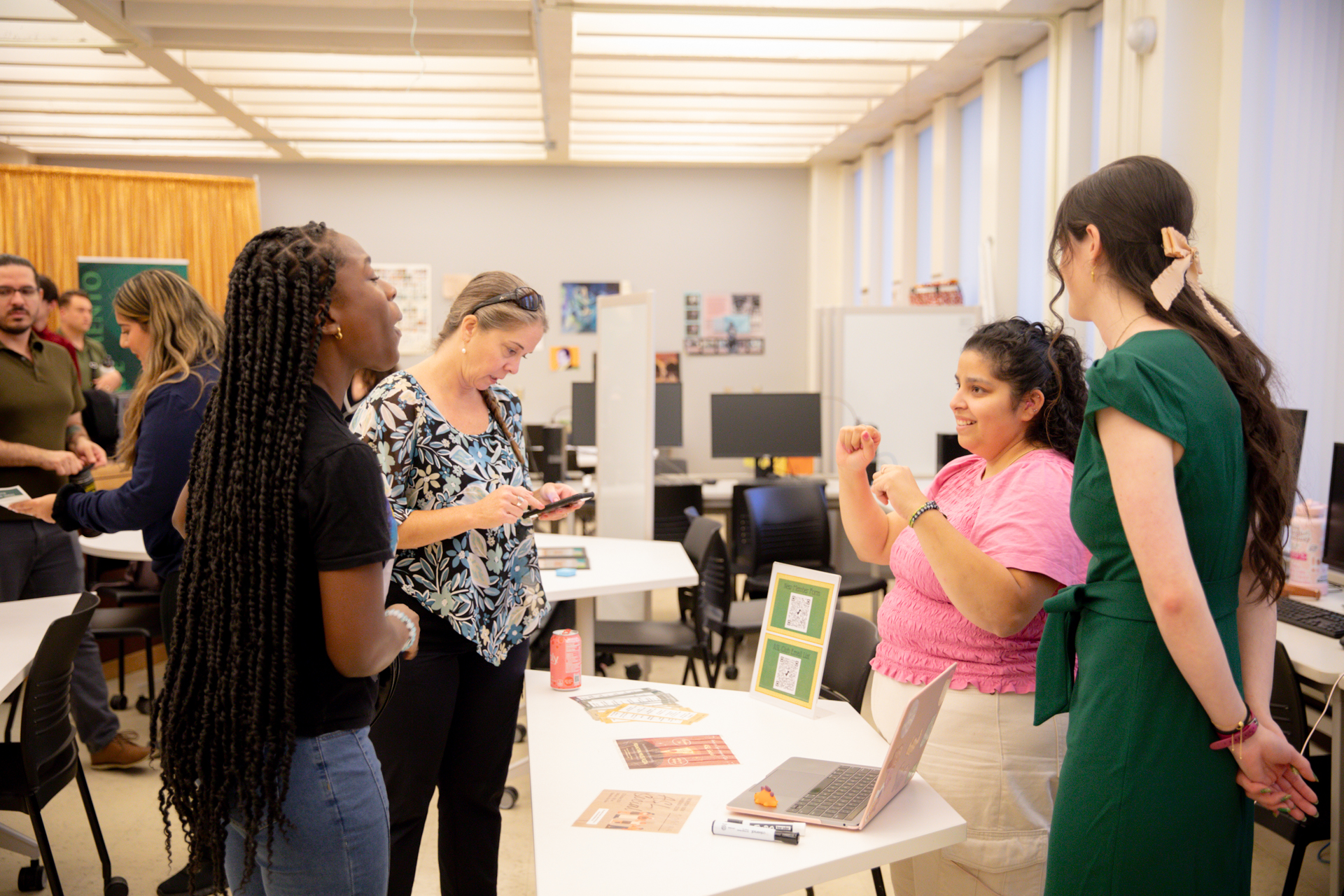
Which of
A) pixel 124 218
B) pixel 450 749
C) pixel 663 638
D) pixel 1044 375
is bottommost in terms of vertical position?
pixel 663 638

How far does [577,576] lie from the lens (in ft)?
10.6

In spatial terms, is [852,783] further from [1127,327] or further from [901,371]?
[901,371]

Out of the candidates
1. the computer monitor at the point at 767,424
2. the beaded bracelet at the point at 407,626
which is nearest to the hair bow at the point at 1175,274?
the beaded bracelet at the point at 407,626

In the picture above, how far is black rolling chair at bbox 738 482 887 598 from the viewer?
4770 mm

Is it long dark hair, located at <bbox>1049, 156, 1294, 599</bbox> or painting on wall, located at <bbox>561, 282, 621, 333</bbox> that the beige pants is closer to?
long dark hair, located at <bbox>1049, 156, 1294, 599</bbox>

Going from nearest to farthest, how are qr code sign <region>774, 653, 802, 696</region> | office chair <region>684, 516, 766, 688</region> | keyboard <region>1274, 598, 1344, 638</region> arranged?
qr code sign <region>774, 653, 802, 696</region> → keyboard <region>1274, 598, 1344, 638</region> → office chair <region>684, 516, 766, 688</region>

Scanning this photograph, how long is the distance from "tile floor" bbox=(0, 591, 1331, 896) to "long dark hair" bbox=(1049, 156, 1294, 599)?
1929mm

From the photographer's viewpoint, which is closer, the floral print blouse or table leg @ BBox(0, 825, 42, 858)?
the floral print blouse

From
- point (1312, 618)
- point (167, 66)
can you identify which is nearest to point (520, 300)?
point (1312, 618)

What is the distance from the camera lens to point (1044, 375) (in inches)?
68.7

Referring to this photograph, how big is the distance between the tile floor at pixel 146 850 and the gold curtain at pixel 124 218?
486cm

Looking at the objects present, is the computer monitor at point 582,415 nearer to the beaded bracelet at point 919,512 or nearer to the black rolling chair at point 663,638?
the black rolling chair at point 663,638

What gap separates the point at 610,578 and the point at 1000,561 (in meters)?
1.84

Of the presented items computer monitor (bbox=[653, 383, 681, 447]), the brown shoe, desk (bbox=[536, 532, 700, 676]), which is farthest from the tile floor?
computer monitor (bbox=[653, 383, 681, 447])
